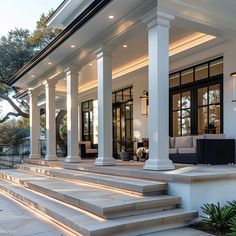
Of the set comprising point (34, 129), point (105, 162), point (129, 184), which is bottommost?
point (129, 184)

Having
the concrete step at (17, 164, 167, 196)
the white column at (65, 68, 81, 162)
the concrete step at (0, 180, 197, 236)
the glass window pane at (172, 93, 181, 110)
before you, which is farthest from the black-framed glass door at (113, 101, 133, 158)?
the concrete step at (0, 180, 197, 236)

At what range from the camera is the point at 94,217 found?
396cm

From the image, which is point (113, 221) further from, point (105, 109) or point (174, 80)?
point (174, 80)

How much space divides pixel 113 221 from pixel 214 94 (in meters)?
5.51

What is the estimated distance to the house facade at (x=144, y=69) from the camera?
18.0 feet

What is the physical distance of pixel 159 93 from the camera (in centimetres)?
542

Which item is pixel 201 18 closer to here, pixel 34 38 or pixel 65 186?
pixel 65 186

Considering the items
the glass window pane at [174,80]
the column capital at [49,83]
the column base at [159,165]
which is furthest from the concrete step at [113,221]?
the column capital at [49,83]

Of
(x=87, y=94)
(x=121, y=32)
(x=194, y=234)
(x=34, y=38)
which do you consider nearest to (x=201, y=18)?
(x=121, y=32)

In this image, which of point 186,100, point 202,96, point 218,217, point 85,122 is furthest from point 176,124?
point 85,122

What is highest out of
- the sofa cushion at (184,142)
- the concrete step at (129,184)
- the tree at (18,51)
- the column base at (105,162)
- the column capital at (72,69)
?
the tree at (18,51)

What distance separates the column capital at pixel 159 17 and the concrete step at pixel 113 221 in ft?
10.6

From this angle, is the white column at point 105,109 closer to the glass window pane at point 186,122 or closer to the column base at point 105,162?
the column base at point 105,162

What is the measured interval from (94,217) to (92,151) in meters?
9.01
